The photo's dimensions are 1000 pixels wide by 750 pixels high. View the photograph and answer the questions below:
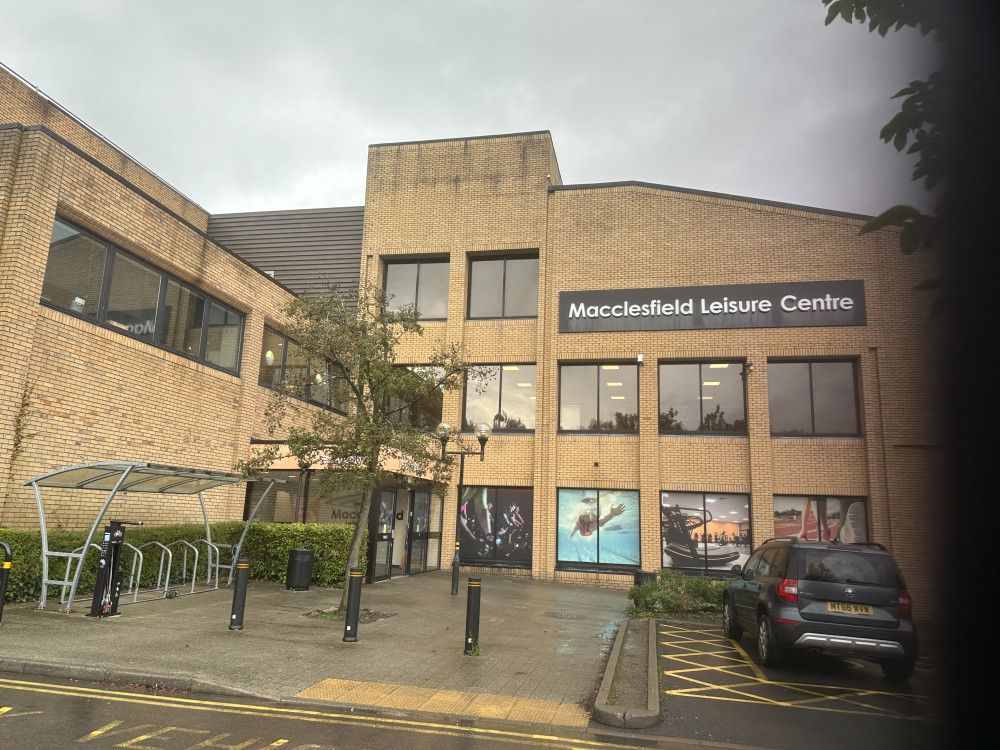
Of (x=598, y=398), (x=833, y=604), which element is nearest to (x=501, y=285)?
(x=598, y=398)

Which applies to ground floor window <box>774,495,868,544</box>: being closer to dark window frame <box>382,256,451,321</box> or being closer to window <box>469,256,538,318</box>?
window <box>469,256,538,318</box>

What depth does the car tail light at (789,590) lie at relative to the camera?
834 centimetres

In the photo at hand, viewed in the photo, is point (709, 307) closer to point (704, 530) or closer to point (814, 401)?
point (814, 401)

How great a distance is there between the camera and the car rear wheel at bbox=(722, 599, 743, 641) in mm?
11094

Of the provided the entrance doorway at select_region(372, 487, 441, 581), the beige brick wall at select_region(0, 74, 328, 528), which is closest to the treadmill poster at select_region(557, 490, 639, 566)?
the entrance doorway at select_region(372, 487, 441, 581)

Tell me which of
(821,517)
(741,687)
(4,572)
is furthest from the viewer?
(821,517)

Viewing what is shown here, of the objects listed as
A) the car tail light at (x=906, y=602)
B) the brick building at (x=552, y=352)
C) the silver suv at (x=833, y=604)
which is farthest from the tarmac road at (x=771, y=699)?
the brick building at (x=552, y=352)

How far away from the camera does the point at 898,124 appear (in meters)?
1.21

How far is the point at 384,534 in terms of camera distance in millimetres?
17703

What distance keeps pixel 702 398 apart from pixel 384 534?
1077cm

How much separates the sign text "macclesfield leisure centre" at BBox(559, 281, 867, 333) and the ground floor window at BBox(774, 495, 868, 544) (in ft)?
17.3

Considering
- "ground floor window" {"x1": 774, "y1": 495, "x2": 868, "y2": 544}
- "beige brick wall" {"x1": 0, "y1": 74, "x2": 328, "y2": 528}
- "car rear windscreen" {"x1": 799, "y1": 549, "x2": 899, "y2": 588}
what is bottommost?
"car rear windscreen" {"x1": 799, "y1": 549, "x2": 899, "y2": 588}

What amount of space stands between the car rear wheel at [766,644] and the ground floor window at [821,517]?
1181 centimetres

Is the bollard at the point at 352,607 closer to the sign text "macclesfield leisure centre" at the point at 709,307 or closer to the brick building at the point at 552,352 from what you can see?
the brick building at the point at 552,352
